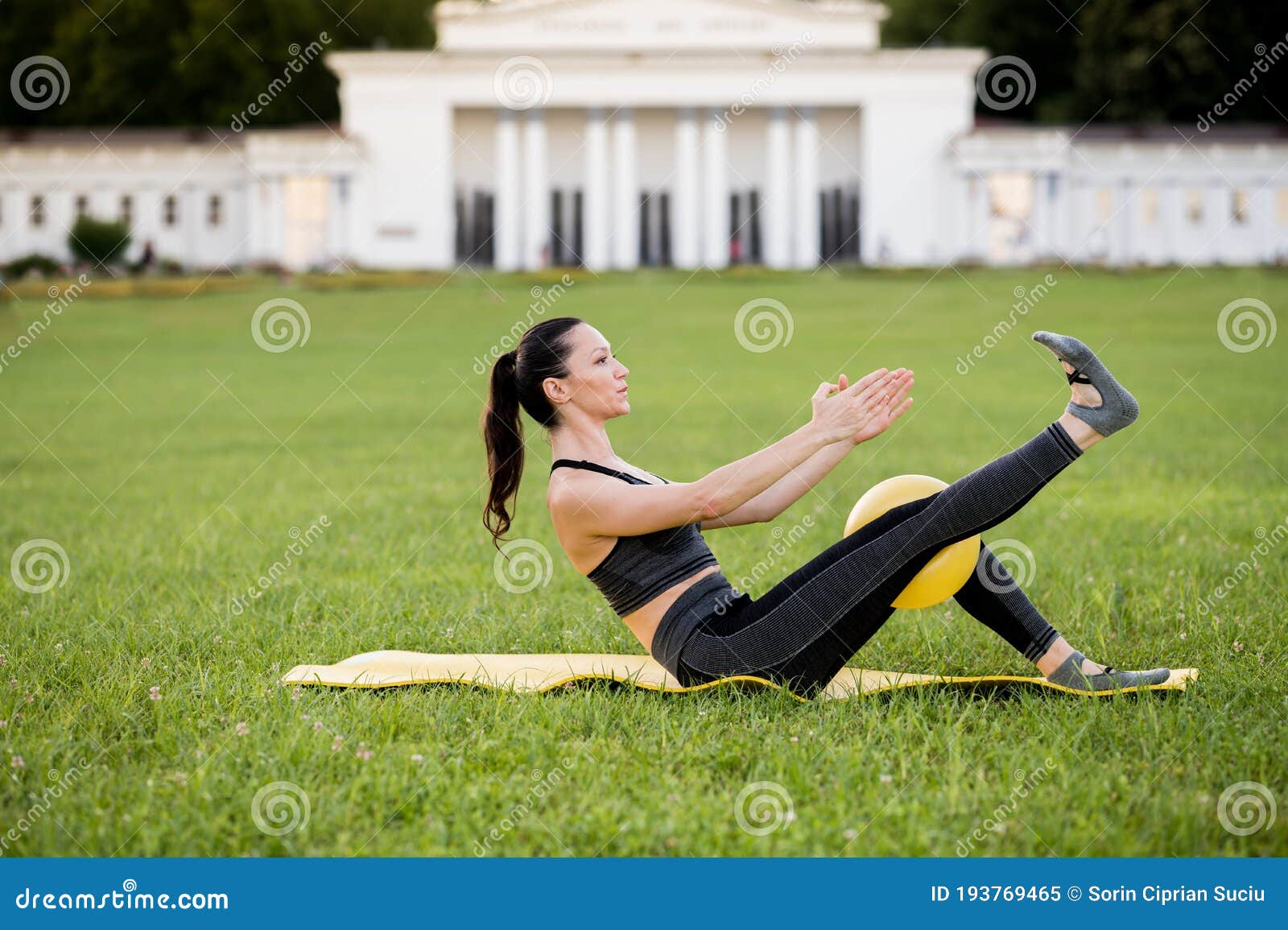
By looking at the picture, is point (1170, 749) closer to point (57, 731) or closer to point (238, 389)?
point (57, 731)

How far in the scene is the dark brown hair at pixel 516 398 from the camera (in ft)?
12.9

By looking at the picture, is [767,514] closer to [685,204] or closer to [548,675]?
[548,675]

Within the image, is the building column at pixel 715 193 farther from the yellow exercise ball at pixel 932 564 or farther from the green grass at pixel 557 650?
the yellow exercise ball at pixel 932 564

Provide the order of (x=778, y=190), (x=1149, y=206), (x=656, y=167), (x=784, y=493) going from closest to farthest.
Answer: (x=784, y=493) → (x=1149, y=206) → (x=778, y=190) → (x=656, y=167)

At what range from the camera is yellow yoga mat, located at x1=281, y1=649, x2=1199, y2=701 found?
161 inches

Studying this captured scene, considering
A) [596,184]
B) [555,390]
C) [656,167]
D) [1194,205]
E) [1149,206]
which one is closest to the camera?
[555,390]

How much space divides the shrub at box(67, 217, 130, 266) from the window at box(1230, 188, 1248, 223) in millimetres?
36688

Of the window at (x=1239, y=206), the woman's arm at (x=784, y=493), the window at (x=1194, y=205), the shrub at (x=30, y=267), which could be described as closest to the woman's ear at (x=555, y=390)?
the woman's arm at (x=784, y=493)

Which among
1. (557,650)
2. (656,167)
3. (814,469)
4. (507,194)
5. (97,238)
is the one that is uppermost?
(814,469)

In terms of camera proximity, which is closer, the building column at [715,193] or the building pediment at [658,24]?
the building pediment at [658,24]

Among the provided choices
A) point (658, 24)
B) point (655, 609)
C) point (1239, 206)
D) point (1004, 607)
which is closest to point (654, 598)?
point (655, 609)

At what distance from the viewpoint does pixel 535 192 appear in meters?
48.9

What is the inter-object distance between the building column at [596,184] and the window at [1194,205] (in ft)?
67.4

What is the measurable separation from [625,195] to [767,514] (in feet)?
150
